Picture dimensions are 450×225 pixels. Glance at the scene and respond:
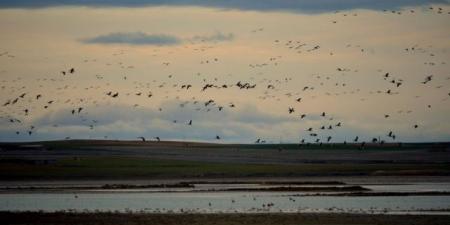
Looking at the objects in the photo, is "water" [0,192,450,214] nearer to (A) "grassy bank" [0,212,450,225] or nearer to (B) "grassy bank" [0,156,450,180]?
(A) "grassy bank" [0,212,450,225]

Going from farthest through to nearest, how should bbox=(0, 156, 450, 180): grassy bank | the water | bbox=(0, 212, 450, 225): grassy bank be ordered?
1. bbox=(0, 156, 450, 180): grassy bank
2. the water
3. bbox=(0, 212, 450, 225): grassy bank

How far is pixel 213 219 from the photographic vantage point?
55000 mm

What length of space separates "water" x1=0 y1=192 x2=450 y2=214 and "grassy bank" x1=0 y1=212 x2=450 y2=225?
418 centimetres

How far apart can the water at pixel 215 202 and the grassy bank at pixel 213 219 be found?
4179 mm

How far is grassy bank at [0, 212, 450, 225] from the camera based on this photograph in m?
53.2

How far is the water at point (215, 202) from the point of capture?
2461 inches

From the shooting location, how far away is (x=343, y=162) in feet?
431

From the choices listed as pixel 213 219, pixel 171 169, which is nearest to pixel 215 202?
pixel 213 219

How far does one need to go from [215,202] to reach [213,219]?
48.2 feet

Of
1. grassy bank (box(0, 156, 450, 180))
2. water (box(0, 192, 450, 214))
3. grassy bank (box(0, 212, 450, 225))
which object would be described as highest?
grassy bank (box(0, 212, 450, 225))

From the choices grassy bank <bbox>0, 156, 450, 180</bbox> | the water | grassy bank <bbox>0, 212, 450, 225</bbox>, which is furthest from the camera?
grassy bank <bbox>0, 156, 450, 180</bbox>

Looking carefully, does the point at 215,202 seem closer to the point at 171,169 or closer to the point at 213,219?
the point at 213,219

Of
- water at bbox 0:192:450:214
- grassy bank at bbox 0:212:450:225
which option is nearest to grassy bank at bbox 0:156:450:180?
water at bbox 0:192:450:214

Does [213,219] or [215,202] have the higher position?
[213,219]
